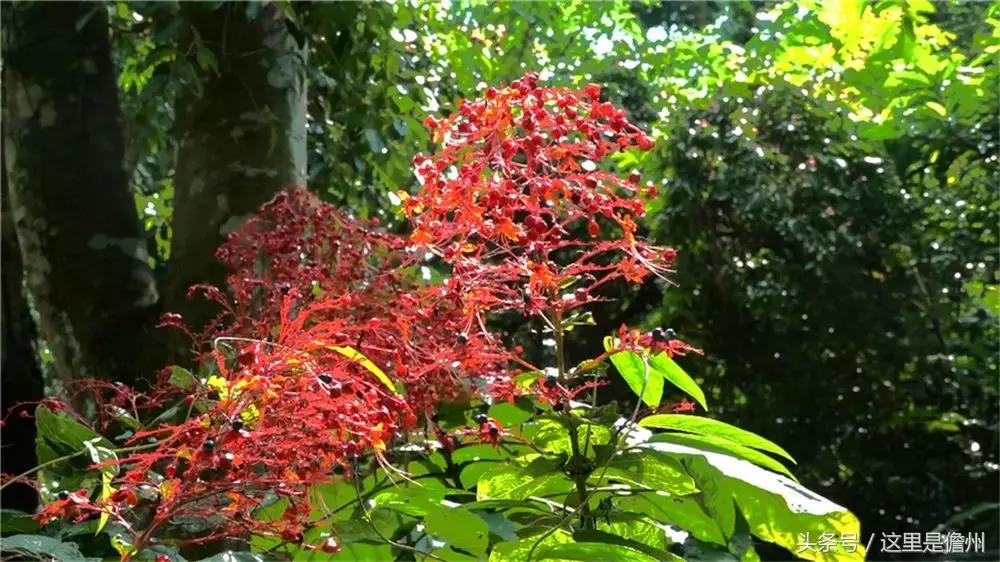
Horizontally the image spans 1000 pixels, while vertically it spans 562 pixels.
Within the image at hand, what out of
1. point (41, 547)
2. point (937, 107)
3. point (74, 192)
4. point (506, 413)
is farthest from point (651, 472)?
point (937, 107)

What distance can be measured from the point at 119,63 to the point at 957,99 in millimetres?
1881

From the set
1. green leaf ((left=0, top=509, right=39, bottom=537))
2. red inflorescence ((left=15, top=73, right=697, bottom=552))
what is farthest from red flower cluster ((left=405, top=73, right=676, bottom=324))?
green leaf ((left=0, top=509, right=39, bottom=537))

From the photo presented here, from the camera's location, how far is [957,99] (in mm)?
2186

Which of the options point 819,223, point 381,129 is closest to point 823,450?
point 819,223

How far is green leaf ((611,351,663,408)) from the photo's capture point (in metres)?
0.60

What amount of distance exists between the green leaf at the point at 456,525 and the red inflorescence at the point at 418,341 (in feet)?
0.18

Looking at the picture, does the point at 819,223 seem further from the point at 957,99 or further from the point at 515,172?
the point at 515,172

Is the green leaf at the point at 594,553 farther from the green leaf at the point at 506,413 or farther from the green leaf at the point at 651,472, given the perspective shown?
the green leaf at the point at 506,413

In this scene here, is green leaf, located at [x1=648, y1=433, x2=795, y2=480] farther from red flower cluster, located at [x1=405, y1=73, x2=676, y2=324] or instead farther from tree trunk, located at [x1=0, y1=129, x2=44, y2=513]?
tree trunk, located at [x1=0, y1=129, x2=44, y2=513]

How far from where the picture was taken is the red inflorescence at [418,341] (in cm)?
53

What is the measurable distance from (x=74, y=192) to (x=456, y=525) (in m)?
0.80

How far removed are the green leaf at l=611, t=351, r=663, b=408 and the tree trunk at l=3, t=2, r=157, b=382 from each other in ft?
2.39

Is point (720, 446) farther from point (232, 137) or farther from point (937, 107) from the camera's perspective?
point (937, 107)

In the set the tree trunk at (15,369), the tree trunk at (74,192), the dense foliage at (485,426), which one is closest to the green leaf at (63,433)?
the dense foliage at (485,426)
